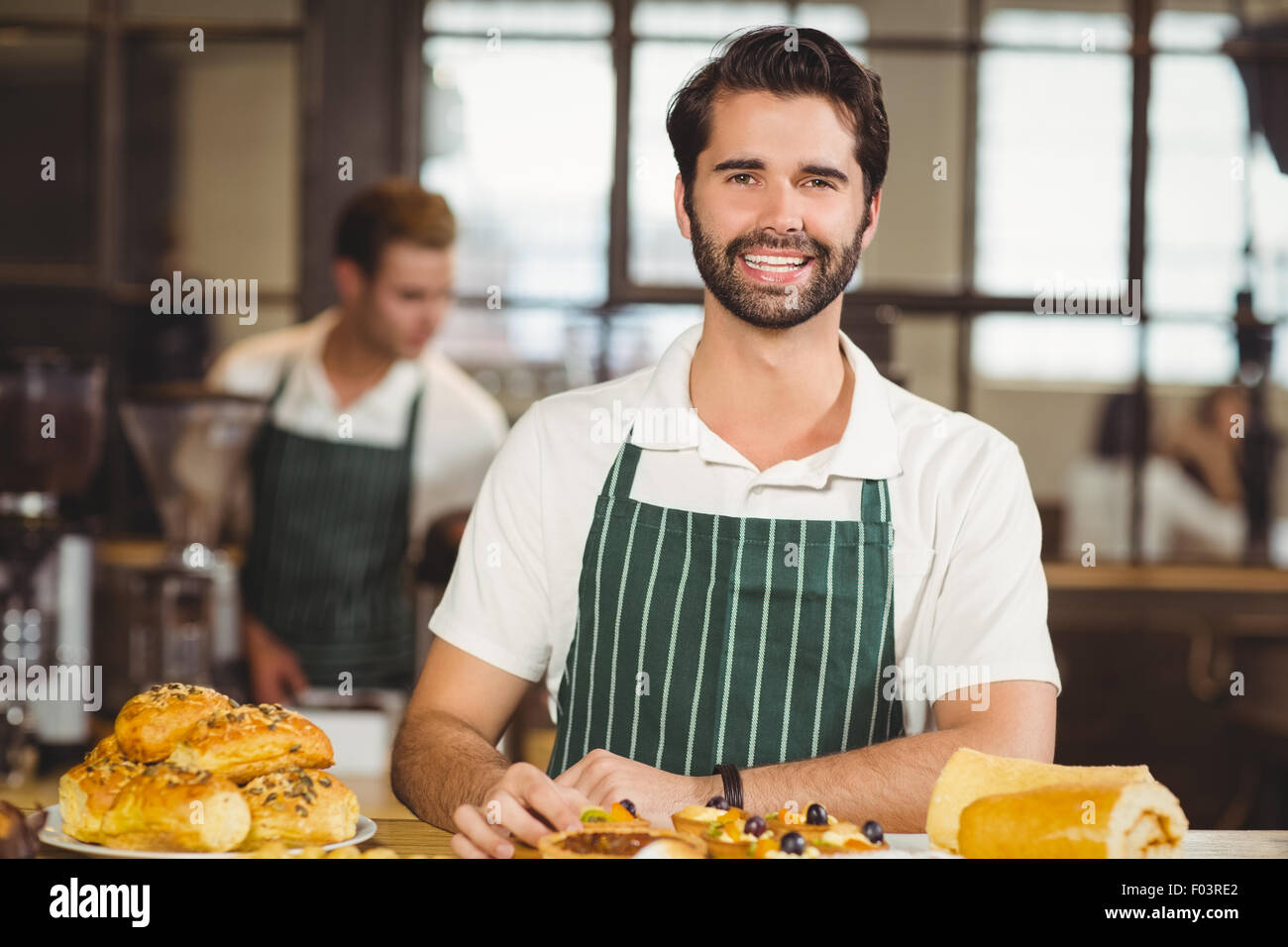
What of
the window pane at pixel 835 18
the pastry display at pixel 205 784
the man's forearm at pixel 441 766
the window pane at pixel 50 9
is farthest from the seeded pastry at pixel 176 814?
the window pane at pixel 835 18

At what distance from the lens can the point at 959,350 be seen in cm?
374

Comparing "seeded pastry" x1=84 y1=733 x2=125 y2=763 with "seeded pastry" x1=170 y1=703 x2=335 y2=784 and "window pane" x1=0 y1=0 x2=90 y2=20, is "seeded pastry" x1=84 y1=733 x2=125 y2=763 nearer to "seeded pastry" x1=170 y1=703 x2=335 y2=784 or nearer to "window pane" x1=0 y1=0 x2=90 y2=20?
"seeded pastry" x1=170 y1=703 x2=335 y2=784

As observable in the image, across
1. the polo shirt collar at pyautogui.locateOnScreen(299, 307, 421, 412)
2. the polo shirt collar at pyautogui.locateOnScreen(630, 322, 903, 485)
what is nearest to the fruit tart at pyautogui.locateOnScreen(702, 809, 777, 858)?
the polo shirt collar at pyautogui.locateOnScreen(630, 322, 903, 485)

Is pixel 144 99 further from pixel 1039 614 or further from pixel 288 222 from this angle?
pixel 1039 614

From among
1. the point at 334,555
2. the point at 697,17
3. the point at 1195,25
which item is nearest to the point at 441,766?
the point at 334,555

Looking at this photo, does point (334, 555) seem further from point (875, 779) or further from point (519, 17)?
point (875, 779)

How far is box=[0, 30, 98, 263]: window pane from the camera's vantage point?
5352 millimetres

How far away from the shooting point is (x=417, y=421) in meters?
3.18

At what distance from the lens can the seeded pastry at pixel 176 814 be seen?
98 centimetres

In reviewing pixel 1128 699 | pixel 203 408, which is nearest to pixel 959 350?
pixel 1128 699

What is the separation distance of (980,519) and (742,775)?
0.42 meters

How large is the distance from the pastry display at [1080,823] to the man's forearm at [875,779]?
372 millimetres

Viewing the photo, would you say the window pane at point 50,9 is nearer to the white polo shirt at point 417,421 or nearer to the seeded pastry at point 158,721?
the white polo shirt at point 417,421

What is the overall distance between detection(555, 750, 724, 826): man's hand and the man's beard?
1.75 feet
